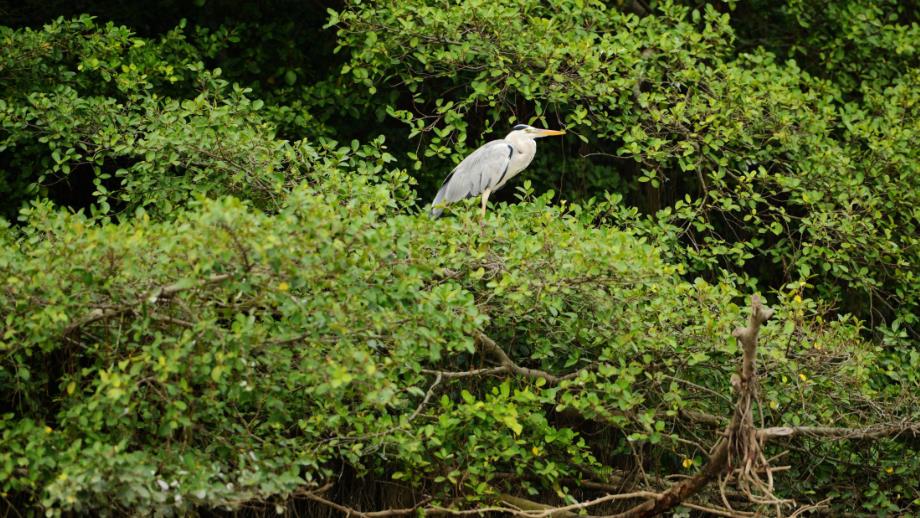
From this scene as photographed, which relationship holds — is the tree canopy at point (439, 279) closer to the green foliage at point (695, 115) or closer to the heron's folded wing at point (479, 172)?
the green foliage at point (695, 115)

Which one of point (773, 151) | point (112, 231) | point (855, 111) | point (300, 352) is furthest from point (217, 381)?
point (855, 111)

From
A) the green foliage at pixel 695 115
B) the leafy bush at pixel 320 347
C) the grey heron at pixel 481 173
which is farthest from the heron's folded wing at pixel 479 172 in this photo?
the leafy bush at pixel 320 347

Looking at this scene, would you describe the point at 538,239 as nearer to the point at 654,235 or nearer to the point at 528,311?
the point at 528,311

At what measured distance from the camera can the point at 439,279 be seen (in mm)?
5199

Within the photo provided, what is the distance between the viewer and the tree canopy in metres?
4.32

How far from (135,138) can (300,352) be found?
2538 mm

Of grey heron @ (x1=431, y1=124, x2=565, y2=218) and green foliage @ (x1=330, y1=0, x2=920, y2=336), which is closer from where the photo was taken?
green foliage @ (x1=330, y1=0, x2=920, y2=336)

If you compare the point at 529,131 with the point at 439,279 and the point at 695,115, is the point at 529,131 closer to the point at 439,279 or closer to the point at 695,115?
the point at 695,115

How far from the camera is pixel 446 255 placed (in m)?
5.04

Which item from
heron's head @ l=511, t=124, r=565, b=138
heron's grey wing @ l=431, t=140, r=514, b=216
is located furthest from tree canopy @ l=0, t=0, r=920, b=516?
heron's head @ l=511, t=124, r=565, b=138

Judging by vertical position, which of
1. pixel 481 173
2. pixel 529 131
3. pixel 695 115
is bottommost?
A: pixel 481 173

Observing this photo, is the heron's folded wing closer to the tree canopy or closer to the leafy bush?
the tree canopy

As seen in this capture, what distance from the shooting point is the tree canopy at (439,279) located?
4316 millimetres

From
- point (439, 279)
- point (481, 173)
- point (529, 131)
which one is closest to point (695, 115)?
point (529, 131)
